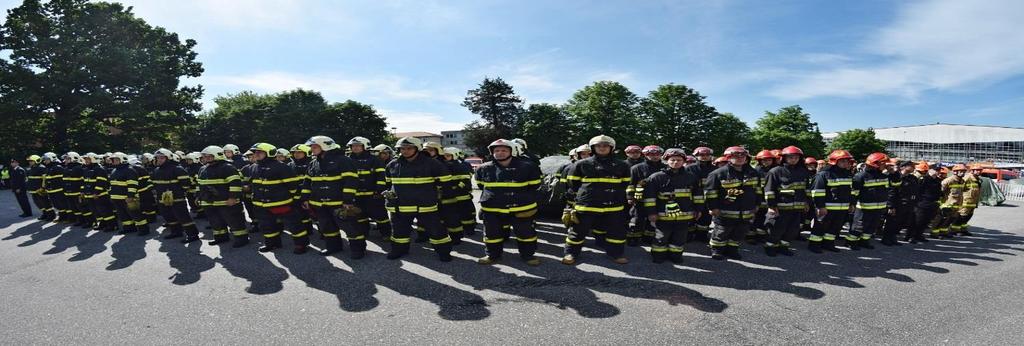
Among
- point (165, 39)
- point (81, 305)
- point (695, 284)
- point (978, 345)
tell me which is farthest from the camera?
point (165, 39)

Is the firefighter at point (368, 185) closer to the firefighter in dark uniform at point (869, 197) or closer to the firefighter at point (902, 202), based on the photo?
the firefighter in dark uniform at point (869, 197)

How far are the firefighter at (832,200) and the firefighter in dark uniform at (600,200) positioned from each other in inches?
124

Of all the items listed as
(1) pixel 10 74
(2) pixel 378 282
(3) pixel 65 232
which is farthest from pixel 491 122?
(2) pixel 378 282

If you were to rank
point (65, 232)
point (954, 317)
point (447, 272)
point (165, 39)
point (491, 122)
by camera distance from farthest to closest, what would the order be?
1. point (491, 122)
2. point (165, 39)
3. point (65, 232)
4. point (447, 272)
5. point (954, 317)

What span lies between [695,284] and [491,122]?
4323 cm

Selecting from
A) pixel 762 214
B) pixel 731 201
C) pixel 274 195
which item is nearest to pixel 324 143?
pixel 274 195

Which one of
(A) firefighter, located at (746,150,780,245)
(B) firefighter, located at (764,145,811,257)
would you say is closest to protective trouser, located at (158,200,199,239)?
(B) firefighter, located at (764,145,811,257)

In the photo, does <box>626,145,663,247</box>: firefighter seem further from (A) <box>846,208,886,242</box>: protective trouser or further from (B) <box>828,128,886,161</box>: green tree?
(B) <box>828,128,886,161</box>: green tree

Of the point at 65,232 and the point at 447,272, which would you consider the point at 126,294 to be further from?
the point at 65,232

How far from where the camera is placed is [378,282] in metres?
4.84

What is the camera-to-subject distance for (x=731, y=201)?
5.66 meters

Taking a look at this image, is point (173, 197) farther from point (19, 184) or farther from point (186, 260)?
point (19, 184)

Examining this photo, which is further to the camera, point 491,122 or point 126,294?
point 491,122

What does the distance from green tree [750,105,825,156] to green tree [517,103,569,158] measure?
2168cm
